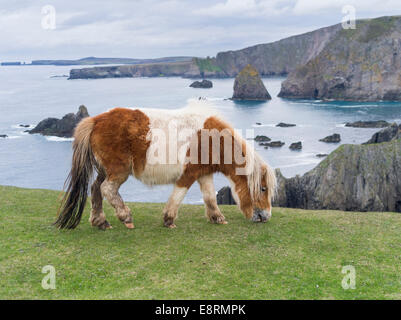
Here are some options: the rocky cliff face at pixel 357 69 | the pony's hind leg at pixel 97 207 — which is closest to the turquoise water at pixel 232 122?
the rocky cliff face at pixel 357 69

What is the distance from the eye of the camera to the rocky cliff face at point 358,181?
1955 cm

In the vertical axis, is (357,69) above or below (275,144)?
above

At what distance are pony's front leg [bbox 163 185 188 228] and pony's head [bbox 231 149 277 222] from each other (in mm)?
1167

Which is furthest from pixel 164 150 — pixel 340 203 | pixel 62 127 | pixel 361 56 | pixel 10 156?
pixel 361 56

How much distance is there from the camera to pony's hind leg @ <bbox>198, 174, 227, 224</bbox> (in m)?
9.02

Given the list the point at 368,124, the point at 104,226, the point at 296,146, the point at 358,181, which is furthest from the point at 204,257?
the point at 368,124

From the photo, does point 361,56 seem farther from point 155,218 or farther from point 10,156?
point 155,218

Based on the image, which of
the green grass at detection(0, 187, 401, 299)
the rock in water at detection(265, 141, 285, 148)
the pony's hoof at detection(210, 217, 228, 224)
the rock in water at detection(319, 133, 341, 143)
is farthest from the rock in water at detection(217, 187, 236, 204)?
the rock in water at detection(319, 133, 341, 143)

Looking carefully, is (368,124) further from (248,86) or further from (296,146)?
(248,86)

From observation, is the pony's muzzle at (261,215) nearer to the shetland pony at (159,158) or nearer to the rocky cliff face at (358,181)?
the shetland pony at (159,158)

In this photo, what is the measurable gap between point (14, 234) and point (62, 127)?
218 ft

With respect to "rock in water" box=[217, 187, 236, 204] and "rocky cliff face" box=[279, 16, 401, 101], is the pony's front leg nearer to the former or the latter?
"rock in water" box=[217, 187, 236, 204]

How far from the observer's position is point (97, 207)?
8.63 metres

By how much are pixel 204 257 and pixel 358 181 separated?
1478 cm
